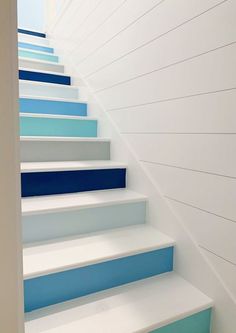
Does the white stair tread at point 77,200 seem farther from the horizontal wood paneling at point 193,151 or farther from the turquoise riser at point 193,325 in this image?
the turquoise riser at point 193,325

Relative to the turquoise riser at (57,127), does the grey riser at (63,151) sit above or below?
below

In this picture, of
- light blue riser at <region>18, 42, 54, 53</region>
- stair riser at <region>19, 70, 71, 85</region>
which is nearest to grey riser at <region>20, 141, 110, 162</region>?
stair riser at <region>19, 70, 71, 85</region>

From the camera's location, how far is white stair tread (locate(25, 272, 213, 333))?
0.93m

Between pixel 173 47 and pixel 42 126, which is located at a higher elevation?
pixel 173 47

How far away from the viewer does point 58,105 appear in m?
2.02

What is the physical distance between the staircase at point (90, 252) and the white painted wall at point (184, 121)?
105mm

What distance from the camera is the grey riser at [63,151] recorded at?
5.13 ft

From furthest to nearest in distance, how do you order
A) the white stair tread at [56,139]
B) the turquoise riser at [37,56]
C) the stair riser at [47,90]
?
the turquoise riser at [37,56]
the stair riser at [47,90]
the white stair tread at [56,139]

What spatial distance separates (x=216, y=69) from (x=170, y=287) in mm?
939

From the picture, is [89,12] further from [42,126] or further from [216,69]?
[216,69]

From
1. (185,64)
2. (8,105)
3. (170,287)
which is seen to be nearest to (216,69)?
(185,64)

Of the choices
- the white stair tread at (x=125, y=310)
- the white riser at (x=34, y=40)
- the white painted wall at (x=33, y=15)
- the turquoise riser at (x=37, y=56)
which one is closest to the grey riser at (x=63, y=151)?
the white stair tread at (x=125, y=310)

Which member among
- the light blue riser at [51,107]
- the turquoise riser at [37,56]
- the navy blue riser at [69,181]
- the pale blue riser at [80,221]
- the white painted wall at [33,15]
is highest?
the white painted wall at [33,15]

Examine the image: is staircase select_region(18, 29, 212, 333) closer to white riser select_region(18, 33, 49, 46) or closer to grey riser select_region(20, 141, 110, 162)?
grey riser select_region(20, 141, 110, 162)
